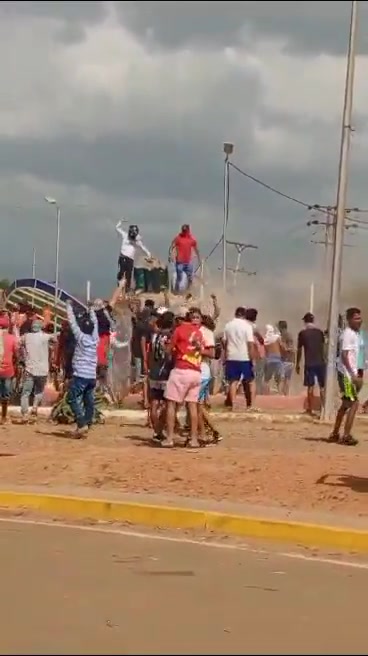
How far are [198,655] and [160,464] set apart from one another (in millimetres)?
6269

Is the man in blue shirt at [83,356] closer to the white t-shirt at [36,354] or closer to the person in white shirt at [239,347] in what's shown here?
the white t-shirt at [36,354]

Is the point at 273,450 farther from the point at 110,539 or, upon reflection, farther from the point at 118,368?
the point at 118,368

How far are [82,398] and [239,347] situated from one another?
3200 mm

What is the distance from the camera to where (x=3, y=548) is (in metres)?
8.66

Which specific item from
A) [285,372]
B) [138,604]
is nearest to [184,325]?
[138,604]

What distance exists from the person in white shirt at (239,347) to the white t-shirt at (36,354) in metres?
2.68

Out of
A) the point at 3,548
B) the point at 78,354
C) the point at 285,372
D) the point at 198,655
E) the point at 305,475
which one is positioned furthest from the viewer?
the point at 285,372

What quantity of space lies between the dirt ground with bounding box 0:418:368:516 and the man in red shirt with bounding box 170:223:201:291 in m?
8.25

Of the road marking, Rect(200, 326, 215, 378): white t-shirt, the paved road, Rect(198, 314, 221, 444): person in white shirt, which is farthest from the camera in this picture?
Rect(200, 326, 215, 378): white t-shirt

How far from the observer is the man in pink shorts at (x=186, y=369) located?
12797 millimetres

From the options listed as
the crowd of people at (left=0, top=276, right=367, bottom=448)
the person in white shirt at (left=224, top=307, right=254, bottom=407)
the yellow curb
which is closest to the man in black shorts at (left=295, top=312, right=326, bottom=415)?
the crowd of people at (left=0, top=276, right=367, bottom=448)

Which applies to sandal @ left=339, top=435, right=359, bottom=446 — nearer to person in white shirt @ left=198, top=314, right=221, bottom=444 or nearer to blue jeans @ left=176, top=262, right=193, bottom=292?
person in white shirt @ left=198, top=314, right=221, bottom=444

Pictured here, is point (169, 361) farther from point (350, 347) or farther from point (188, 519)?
point (188, 519)

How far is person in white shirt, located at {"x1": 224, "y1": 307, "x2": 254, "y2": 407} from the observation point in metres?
16.8
